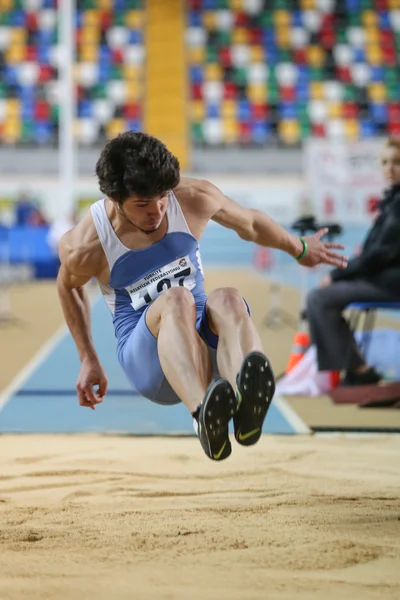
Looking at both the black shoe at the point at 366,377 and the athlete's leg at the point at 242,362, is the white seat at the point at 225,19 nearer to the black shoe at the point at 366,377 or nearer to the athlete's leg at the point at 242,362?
the black shoe at the point at 366,377

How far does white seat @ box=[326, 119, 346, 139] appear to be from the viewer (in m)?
A: 25.6

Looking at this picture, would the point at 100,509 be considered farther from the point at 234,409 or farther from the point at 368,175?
the point at 368,175

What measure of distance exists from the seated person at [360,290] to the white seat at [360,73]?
20.9 m

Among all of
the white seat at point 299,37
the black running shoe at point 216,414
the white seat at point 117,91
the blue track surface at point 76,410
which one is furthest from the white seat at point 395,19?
the black running shoe at point 216,414

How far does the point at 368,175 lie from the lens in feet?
46.4

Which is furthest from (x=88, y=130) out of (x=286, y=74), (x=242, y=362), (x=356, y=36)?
(x=242, y=362)

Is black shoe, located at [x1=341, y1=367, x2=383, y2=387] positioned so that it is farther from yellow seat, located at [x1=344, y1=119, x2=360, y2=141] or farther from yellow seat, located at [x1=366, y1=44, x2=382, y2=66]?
yellow seat, located at [x1=366, y1=44, x2=382, y2=66]

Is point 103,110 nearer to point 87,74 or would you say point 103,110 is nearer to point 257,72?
point 87,74

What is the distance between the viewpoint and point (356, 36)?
28.3m

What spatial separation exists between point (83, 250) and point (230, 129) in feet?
74.3

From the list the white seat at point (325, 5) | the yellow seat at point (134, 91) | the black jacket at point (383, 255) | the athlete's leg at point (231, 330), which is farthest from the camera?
the white seat at point (325, 5)

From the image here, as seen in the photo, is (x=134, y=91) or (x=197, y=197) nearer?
(x=197, y=197)

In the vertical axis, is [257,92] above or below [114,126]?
above

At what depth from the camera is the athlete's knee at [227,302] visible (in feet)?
12.2
